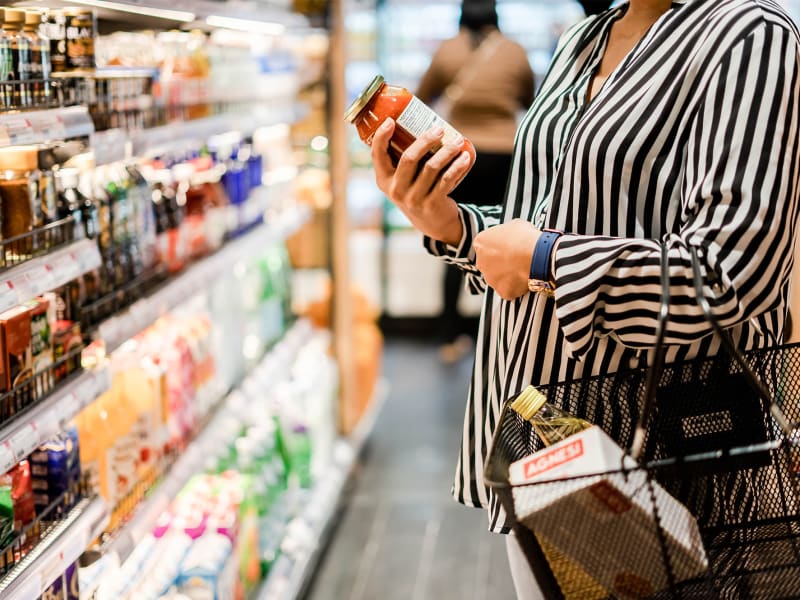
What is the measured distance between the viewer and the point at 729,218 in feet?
3.78

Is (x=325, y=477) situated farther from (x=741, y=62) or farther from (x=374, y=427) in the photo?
(x=741, y=62)

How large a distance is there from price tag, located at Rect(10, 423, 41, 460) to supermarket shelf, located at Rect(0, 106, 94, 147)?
42 centimetres

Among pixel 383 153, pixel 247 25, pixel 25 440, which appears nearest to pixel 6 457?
pixel 25 440

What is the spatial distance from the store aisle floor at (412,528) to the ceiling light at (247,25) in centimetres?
164

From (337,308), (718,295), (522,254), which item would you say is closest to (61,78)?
(522,254)

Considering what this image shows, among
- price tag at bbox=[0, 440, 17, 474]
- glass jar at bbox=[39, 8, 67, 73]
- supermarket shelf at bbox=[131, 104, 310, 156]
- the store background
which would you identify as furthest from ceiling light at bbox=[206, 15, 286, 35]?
price tag at bbox=[0, 440, 17, 474]

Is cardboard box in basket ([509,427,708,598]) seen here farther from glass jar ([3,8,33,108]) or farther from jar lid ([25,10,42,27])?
jar lid ([25,10,42,27])

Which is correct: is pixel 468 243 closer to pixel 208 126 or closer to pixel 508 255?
pixel 508 255

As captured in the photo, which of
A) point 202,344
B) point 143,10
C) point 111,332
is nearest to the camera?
point 111,332

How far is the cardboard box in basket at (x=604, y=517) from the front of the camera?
1.04 metres

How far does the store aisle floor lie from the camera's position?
3.29 metres

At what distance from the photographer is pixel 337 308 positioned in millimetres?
4156

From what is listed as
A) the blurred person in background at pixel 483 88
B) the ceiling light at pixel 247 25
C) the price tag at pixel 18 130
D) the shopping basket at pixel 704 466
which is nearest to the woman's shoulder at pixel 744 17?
the shopping basket at pixel 704 466

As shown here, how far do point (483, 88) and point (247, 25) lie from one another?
7.21ft
